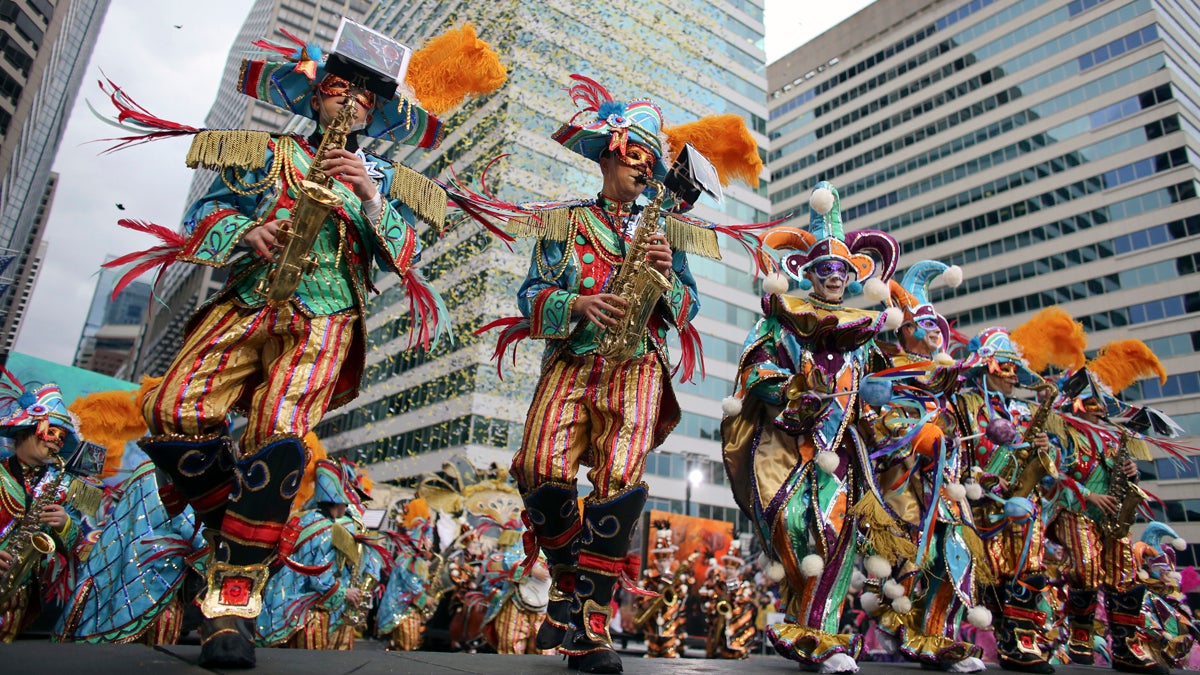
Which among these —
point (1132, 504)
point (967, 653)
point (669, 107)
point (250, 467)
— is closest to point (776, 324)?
point (967, 653)

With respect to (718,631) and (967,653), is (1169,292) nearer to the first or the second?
(718,631)

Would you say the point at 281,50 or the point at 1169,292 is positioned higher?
the point at 1169,292

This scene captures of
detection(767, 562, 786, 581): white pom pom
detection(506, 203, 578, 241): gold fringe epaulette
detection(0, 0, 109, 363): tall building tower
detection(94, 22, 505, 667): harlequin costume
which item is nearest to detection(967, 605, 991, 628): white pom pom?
detection(767, 562, 786, 581): white pom pom

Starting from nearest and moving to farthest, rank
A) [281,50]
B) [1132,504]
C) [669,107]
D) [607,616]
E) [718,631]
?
1. [607,616]
2. [281,50]
3. [1132,504]
4. [718,631]
5. [669,107]

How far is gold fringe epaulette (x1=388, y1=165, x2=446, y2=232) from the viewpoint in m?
3.38

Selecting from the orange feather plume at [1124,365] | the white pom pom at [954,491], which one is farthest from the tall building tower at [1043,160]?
the white pom pom at [954,491]

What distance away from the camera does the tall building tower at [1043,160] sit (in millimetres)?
35375

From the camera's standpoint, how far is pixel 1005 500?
6207 millimetres

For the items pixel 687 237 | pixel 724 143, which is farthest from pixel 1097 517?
pixel 687 237

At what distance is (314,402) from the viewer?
2.93m

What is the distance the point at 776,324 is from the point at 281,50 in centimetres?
303

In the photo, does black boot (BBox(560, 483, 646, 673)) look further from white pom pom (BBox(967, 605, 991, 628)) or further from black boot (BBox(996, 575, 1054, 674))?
black boot (BBox(996, 575, 1054, 674))

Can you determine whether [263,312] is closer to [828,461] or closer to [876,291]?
[828,461]

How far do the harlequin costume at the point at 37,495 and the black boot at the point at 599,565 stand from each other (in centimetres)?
458
